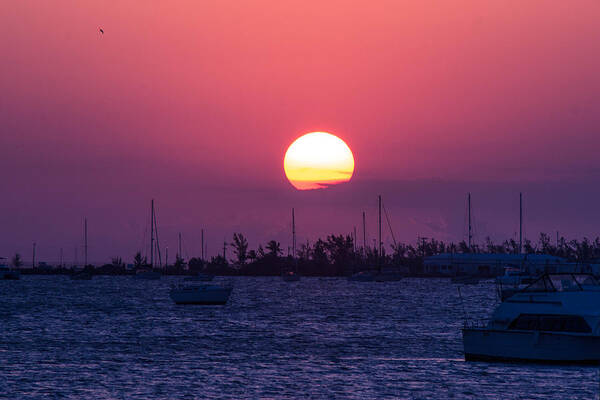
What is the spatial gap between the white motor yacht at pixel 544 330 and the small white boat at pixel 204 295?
8460 cm

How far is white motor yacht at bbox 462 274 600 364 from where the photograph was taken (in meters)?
55.2

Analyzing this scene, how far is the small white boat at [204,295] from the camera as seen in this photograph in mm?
139750

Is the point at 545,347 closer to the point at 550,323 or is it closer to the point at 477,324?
the point at 550,323

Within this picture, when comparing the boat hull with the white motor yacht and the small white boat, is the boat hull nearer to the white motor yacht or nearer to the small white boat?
the white motor yacht

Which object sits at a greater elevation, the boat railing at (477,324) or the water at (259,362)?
the boat railing at (477,324)

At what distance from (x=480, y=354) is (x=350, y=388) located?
28.8 feet

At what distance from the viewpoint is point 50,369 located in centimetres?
6219

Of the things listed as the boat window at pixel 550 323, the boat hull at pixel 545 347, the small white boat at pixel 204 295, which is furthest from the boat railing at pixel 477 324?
the small white boat at pixel 204 295

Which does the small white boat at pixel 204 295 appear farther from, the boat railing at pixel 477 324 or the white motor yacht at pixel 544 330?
the white motor yacht at pixel 544 330

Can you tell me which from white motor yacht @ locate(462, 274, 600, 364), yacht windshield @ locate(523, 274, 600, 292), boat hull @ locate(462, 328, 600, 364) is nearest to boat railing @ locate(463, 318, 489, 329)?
white motor yacht @ locate(462, 274, 600, 364)

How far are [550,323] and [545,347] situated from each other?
5.28 ft

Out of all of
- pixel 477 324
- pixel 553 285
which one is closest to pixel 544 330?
pixel 553 285

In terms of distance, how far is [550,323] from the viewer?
56.1m

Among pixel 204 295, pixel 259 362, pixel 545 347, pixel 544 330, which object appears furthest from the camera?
pixel 204 295
